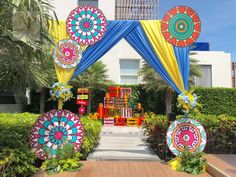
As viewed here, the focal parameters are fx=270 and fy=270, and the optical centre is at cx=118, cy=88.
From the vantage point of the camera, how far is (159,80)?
53.5 ft

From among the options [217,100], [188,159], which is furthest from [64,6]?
[188,159]

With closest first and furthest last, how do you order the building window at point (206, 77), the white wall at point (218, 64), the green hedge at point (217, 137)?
the green hedge at point (217, 137) < the white wall at point (218, 64) < the building window at point (206, 77)

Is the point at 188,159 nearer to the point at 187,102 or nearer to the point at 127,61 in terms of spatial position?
the point at 187,102

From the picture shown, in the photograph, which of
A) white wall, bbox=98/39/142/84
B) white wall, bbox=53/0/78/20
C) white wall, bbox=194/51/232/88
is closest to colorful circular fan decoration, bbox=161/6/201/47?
white wall, bbox=98/39/142/84

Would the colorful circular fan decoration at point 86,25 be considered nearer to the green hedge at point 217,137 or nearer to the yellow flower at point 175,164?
the green hedge at point 217,137

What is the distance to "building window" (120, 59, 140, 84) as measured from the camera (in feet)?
65.5

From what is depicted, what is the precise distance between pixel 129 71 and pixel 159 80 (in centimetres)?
424

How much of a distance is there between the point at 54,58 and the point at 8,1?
8.49ft

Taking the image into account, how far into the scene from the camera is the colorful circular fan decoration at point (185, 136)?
19.6 ft

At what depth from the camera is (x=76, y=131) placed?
603cm

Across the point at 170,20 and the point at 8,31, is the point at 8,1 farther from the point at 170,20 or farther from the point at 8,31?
the point at 170,20

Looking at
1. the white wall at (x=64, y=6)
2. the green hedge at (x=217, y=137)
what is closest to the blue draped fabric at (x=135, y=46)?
the green hedge at (x=217, y=137)

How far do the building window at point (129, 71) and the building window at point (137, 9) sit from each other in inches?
A: 666

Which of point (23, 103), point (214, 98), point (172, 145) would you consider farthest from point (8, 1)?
point (214, 98)
